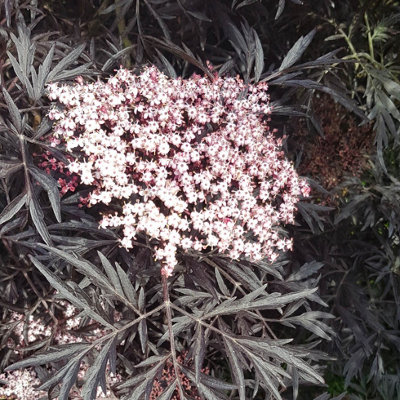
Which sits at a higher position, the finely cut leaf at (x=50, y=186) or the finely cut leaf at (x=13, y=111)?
the finely cut leaf at (x=13, y=111)

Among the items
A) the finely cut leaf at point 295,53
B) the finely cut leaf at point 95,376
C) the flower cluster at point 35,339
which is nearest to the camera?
the finely cut leaf at point 95,376

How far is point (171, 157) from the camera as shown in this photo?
1117 millimetres

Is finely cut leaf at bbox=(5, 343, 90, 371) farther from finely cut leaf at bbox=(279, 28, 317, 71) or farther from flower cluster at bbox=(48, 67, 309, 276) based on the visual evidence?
finely cut leaf at bbox=(279, 28, 317, 71)

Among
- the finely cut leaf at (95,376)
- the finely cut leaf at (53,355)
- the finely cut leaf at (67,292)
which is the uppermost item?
the finely cut leaf at (67,292)

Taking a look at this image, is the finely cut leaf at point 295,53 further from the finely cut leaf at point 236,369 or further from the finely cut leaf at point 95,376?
the finely cut leaf at point 95,376

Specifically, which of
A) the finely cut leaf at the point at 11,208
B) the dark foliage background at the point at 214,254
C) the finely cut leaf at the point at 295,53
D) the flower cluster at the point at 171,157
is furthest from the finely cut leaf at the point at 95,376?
the finely cut leaf at the point at 295,53

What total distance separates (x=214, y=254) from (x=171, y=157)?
247 millimetres

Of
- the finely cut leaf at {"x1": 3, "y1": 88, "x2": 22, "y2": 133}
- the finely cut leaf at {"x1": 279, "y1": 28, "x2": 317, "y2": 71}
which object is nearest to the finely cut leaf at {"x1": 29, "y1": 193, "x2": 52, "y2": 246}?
the finely cut leaf at {"x1": 3, "y1": 88, "x2": 22, "y2": 133}

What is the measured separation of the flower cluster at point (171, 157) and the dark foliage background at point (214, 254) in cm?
7

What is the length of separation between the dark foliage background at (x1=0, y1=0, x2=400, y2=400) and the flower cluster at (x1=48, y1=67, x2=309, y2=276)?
74mm

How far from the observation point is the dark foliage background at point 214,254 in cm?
109

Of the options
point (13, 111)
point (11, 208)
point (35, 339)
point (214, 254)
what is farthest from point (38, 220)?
point (35, 339)

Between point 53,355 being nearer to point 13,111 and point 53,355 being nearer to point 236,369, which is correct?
point 236,369

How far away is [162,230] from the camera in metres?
1.07
